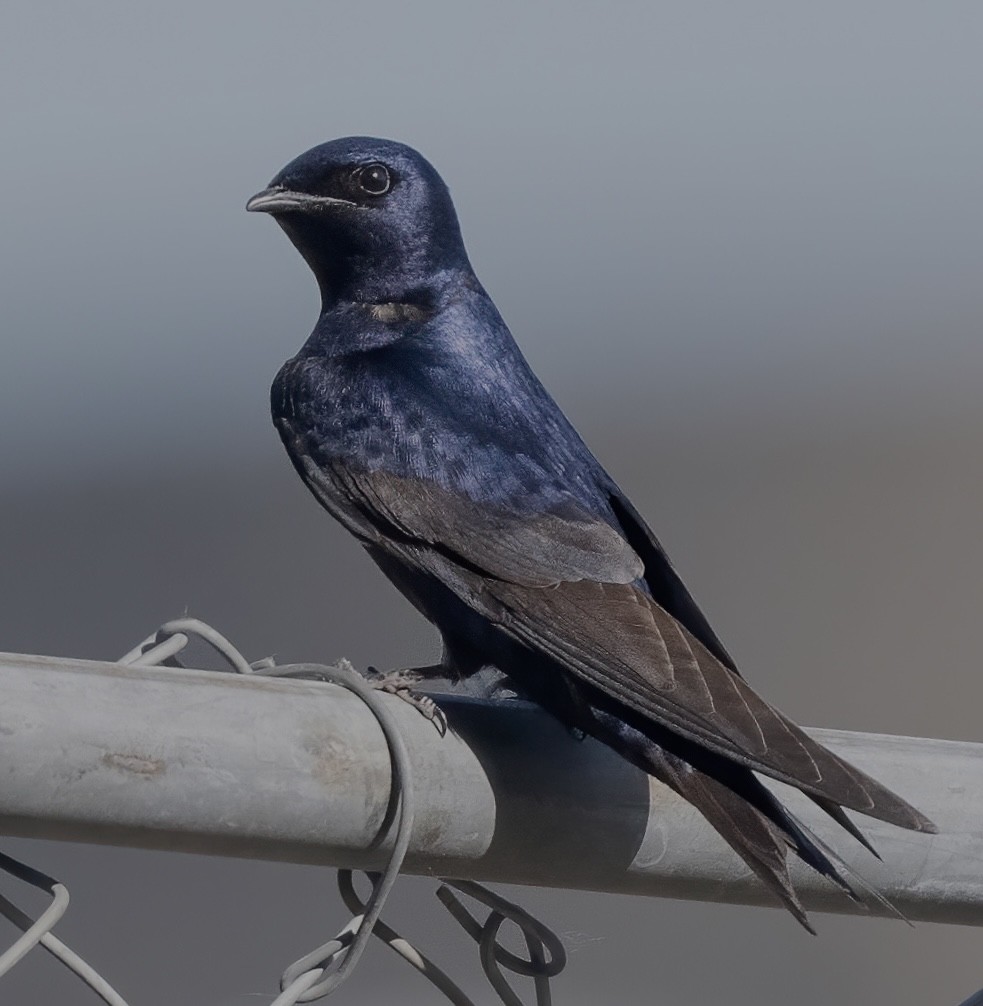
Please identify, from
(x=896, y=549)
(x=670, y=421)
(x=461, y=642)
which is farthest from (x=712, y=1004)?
(x=670, y=421)

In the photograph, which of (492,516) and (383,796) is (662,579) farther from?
(383,796)

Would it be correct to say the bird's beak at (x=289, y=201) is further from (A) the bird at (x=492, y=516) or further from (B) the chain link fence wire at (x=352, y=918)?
(B) the chain link fence wire at (x=352, y=918)

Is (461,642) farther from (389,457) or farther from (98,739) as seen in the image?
(98,739)

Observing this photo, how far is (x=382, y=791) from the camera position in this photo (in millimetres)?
877

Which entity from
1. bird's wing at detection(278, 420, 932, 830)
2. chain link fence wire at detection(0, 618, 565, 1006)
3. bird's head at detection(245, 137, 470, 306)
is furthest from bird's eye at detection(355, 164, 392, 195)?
chain link fence wire at detection(0, 618, 565, 1006)

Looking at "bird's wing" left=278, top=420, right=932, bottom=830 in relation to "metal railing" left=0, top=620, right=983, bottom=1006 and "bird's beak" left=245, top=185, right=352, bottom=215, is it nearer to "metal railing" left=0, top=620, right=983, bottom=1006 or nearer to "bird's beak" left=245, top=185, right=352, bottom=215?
"metal railing" left=0, top=620, right=983, bottom=1006

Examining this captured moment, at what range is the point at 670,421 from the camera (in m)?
8.91

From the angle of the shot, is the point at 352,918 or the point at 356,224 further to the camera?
the point at 356,224

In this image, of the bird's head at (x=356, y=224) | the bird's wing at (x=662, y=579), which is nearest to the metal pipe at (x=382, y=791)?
the bird's wing at (x=662, y=579)

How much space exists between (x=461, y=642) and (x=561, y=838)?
701 mm

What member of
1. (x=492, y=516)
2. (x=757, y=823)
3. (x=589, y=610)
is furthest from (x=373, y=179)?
(x=757, y=823)

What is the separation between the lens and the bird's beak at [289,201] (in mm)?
2033

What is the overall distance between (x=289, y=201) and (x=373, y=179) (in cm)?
10

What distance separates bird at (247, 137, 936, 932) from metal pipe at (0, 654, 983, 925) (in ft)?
0.12
